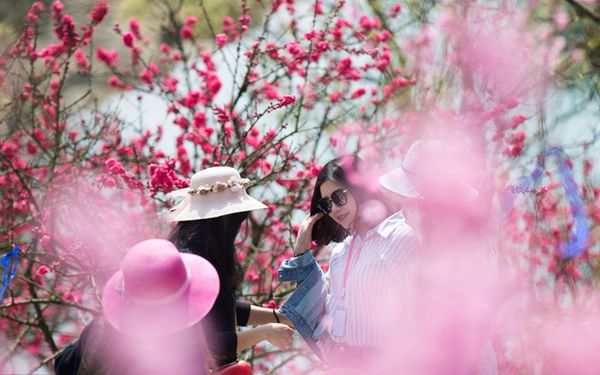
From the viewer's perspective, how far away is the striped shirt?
2.54 metres

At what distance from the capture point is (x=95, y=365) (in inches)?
88.7

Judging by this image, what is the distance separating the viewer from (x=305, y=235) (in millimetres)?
2857

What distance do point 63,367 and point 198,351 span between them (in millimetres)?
406

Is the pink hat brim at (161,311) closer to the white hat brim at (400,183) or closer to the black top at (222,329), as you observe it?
the black top at (222,329)

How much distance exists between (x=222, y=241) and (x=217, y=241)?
22mm

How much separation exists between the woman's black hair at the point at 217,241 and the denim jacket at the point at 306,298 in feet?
0.84

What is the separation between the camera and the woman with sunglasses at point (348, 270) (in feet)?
8.40

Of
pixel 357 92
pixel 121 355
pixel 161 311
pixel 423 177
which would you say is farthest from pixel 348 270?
pixel 357 92

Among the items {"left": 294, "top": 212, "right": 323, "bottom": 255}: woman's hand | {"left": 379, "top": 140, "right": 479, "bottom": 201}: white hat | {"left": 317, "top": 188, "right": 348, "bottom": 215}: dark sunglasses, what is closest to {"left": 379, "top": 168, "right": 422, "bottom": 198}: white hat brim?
{"left": 379, "top": 140, "right": 479, "bottom": 201}: white hat

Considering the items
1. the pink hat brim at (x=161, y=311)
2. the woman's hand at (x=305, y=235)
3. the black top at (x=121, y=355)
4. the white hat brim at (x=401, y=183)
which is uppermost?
the white hat brim at (x=401, y=183)

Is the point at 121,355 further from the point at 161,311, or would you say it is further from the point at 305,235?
the point at 305,235

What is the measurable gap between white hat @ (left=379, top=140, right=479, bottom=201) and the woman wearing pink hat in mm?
743

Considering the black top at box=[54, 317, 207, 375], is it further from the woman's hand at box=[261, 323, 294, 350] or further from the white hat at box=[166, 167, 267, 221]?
the white hat at box=[166, 167, 267, 221]

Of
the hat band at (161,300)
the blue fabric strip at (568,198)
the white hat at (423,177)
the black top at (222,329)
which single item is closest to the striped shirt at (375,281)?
the white hat at (423,177)
